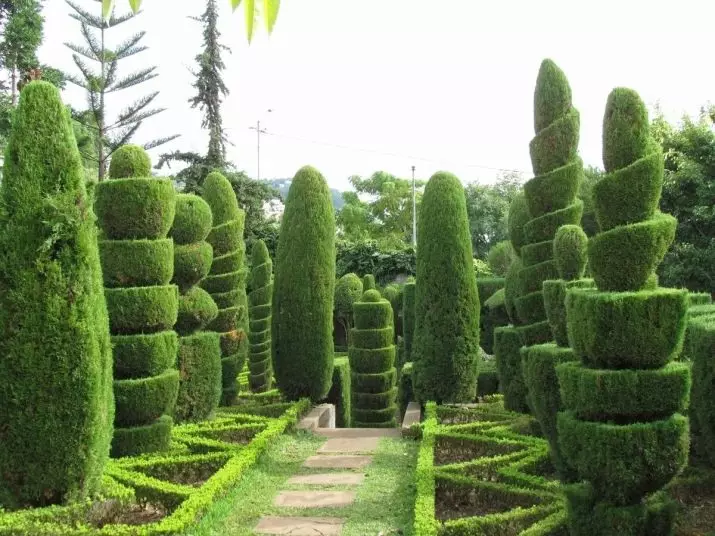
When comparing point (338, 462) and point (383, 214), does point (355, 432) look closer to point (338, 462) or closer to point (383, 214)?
point (338, 462)

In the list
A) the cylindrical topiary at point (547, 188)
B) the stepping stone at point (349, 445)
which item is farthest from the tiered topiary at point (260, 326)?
the cylindrical topiary at point (547, 188)

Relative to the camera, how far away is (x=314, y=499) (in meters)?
7.59

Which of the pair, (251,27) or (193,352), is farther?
(193,352)

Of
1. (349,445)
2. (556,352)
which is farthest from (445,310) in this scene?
(556,352)

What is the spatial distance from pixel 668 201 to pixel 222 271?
36.5 ft

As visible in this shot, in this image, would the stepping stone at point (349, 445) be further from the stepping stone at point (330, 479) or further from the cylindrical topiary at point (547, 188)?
the cylindrical topiary at point (547, 188)

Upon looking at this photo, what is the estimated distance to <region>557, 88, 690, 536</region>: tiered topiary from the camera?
5.07 m

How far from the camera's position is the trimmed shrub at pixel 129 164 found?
30.2 ft

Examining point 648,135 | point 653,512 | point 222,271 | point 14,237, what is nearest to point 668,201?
point 222,271

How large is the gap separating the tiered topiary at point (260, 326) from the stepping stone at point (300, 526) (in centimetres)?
947

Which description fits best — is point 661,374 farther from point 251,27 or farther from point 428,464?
point 251,27

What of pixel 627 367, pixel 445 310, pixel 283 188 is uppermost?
pixel 283 188

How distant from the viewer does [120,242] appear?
29.0 ft

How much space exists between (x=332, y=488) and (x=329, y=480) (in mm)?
443
